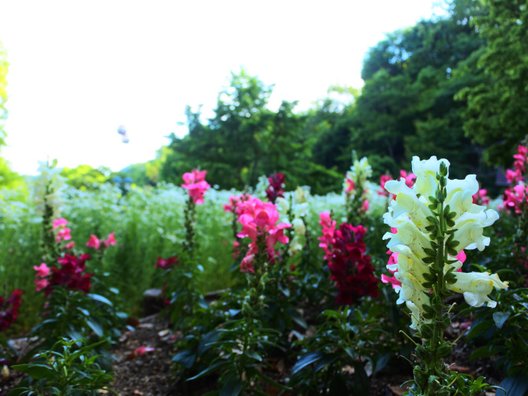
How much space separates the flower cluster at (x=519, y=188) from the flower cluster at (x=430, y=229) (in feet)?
4.87

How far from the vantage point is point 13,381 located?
2.39 meters

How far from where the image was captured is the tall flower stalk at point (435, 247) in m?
0.92

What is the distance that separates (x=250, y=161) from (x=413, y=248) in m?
13.9

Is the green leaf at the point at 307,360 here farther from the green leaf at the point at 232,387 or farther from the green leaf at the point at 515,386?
the green leaf at the point at 515,386

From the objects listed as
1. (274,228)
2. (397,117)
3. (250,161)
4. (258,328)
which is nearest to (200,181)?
(274,228)

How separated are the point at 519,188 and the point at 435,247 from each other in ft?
5.99

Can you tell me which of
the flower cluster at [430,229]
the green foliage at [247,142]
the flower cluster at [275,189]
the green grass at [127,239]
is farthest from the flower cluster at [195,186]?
the green foliage at [247,142]

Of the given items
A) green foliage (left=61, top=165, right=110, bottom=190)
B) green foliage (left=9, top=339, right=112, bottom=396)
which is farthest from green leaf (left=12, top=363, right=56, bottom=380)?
green foliage (left=61, top=165, right=110, bottom=190)

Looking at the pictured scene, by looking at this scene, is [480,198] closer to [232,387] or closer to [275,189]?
[275,189]

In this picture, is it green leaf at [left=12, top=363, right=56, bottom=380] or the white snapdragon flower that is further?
green leaf at [left=12, top=363, right=56, bottom=380]

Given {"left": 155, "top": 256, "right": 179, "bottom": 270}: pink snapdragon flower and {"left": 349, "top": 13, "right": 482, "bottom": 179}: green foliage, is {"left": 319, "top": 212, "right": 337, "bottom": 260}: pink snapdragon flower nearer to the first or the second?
{"left": 155, "top": 256, "right": 179, "bottom": 270}: pink snapdragon flower

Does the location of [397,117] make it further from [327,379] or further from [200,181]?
[327,379]

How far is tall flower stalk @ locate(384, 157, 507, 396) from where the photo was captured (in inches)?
36.3

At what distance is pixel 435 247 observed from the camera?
923mm
